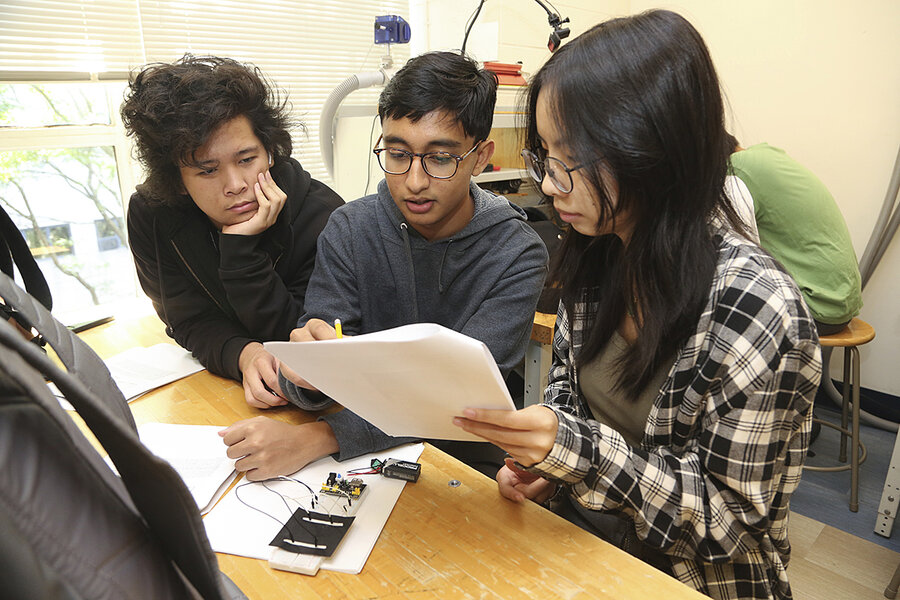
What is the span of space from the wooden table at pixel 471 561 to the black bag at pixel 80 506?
37cm

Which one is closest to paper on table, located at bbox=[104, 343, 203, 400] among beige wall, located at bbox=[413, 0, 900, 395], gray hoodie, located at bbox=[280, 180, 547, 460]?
gray hoodie, located at bbox=[280, 180, 547, 460]

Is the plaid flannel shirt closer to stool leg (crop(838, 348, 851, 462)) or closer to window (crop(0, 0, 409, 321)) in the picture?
stool leg (crop(838, 348, 851, 462))

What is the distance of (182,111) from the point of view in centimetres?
129

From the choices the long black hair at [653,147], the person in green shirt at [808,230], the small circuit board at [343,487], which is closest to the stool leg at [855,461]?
the person in green shirt at [808,230]

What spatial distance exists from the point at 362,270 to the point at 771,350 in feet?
2.85

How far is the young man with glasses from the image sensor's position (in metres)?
1.21

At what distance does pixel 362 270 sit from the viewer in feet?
4.41

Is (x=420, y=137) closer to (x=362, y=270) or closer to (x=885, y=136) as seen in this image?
(x=362, y=270)

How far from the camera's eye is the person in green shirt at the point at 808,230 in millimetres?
2230

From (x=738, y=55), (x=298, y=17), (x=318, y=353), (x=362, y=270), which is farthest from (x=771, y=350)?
(x=738, y=55)

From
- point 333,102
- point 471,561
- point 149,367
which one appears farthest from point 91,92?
point 471,561

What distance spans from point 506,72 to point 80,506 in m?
2.59

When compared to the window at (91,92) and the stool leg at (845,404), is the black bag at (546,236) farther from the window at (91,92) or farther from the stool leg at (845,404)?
the stool leg at (845,404)

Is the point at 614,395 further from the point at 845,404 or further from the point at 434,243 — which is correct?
the point at 845,404
